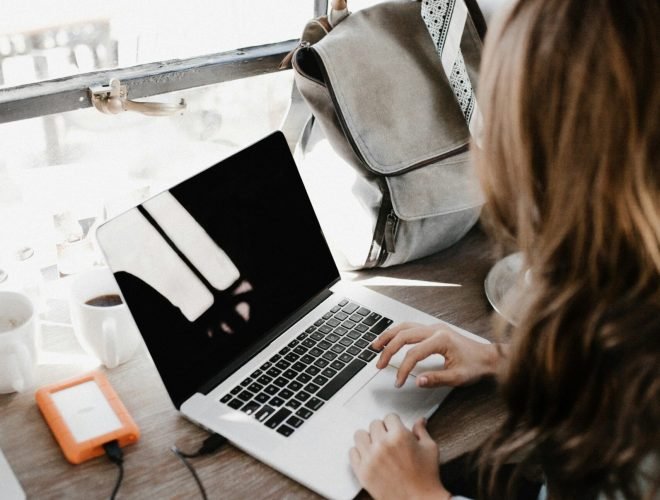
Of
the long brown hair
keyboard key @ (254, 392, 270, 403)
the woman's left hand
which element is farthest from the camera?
keyboard key @ (254, 392, 270, 403)

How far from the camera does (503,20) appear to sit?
0.62 metres

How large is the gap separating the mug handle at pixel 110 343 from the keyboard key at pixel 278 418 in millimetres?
232

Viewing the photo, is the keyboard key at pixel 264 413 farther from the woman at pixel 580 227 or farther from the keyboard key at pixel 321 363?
the woman at pixel 580 227

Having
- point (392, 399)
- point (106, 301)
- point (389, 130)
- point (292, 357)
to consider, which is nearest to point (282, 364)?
point (292, 357)

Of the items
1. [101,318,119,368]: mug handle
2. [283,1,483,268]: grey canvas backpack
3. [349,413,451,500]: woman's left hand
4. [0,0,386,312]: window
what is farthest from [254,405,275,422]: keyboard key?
[0,0,386,312]: window

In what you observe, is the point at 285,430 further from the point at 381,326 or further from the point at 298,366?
the point at 381,326

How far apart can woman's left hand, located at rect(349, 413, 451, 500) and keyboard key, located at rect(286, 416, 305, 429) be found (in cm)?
7

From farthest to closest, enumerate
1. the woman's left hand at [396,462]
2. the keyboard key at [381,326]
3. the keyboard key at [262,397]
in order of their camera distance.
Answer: the keyboard key at [381,326] < the keyboard key at [262,397] < the woman's left hand at [396,462]

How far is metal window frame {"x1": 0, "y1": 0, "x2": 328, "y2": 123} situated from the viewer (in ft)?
3.39

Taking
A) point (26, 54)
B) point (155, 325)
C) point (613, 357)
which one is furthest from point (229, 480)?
point (26, 54)

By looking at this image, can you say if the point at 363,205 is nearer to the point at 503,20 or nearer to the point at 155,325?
the point at 155,325

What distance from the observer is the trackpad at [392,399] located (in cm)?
86

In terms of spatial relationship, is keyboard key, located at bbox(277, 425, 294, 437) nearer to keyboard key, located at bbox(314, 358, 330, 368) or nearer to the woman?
keyboard key, located at bbox(314, 358, 330, 368)

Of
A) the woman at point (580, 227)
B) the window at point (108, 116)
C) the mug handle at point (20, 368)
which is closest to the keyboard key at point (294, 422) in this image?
the woman at point (580, 227)
